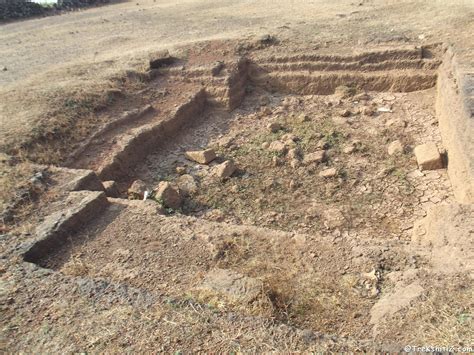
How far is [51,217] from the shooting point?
11.5 ft

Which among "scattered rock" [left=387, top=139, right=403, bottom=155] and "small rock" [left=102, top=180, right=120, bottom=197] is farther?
"scattered rock" [left=387, top=139, right=403, bottom=155]

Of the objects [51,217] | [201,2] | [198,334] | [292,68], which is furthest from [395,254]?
[201,2]

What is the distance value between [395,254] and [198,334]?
1.70 metres

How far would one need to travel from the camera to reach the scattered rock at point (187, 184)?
4.90 meters

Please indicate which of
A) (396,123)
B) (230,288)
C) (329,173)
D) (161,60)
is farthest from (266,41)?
(230,288)

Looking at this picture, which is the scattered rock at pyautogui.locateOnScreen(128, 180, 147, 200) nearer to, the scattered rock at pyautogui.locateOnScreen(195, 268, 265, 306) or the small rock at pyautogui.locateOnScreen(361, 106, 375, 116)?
the scattered rock at pyautogui.locateOnScreen(195, 268, 265, 306)

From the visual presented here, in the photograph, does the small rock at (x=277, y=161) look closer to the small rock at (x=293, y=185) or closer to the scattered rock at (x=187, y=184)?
the small rock at (x=293, y=185)

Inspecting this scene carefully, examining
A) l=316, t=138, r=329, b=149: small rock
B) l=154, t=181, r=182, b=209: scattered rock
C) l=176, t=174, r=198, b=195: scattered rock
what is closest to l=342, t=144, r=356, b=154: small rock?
l=316, t=138, r=329, b=149: small rock

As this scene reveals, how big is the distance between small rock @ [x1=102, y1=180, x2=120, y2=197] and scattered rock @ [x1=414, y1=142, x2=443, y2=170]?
3796 millimetres

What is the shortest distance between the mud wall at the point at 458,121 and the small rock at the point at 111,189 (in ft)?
12.7

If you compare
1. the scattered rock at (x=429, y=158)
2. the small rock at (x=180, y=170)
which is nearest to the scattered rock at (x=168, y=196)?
the small rock at (x=180, y=170)

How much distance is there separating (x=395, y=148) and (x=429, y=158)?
1.65 feet

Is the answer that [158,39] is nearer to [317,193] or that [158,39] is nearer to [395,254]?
[317,193]

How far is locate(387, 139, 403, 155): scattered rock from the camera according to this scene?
16.8 feet
